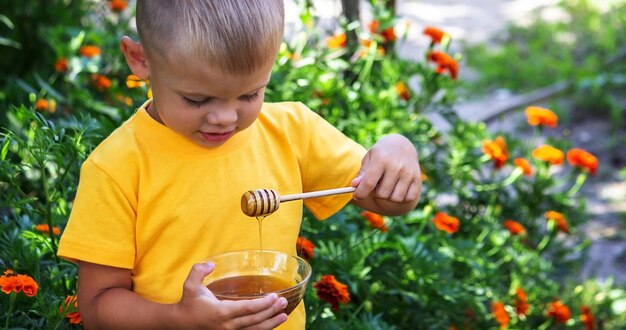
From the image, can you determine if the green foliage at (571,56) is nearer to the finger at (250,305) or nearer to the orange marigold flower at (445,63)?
the orange marigold flower at (445,63)

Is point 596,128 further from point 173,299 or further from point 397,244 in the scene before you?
point 173,299

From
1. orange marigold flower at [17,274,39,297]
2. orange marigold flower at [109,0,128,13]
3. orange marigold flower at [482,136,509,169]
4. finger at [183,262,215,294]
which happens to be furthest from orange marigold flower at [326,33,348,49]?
finger at [183,262,215,294]

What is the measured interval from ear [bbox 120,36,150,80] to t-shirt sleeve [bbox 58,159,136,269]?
216 mm

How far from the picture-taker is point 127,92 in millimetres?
3891

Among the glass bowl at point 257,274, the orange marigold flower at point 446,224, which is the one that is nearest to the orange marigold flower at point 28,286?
the glass bowl at point 257,274

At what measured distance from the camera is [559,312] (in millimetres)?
3229

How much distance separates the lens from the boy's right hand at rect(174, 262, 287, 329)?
171 cm

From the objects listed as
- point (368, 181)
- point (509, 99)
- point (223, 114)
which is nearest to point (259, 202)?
A: point (223, 114)

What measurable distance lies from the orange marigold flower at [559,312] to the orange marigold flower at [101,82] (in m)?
1.80

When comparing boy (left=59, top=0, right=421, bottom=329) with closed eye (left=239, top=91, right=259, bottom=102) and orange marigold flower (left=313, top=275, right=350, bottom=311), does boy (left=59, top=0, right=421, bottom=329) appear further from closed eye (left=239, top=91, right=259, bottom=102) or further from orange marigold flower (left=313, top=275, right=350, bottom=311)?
orange marigold flower (left=313, top=275, right=350, bottom=311)

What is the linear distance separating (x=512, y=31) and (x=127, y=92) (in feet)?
13.7

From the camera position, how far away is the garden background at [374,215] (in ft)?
8.10

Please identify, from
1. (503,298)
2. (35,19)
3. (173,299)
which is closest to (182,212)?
(173,299)

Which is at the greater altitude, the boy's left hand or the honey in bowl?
the boy's left hand
